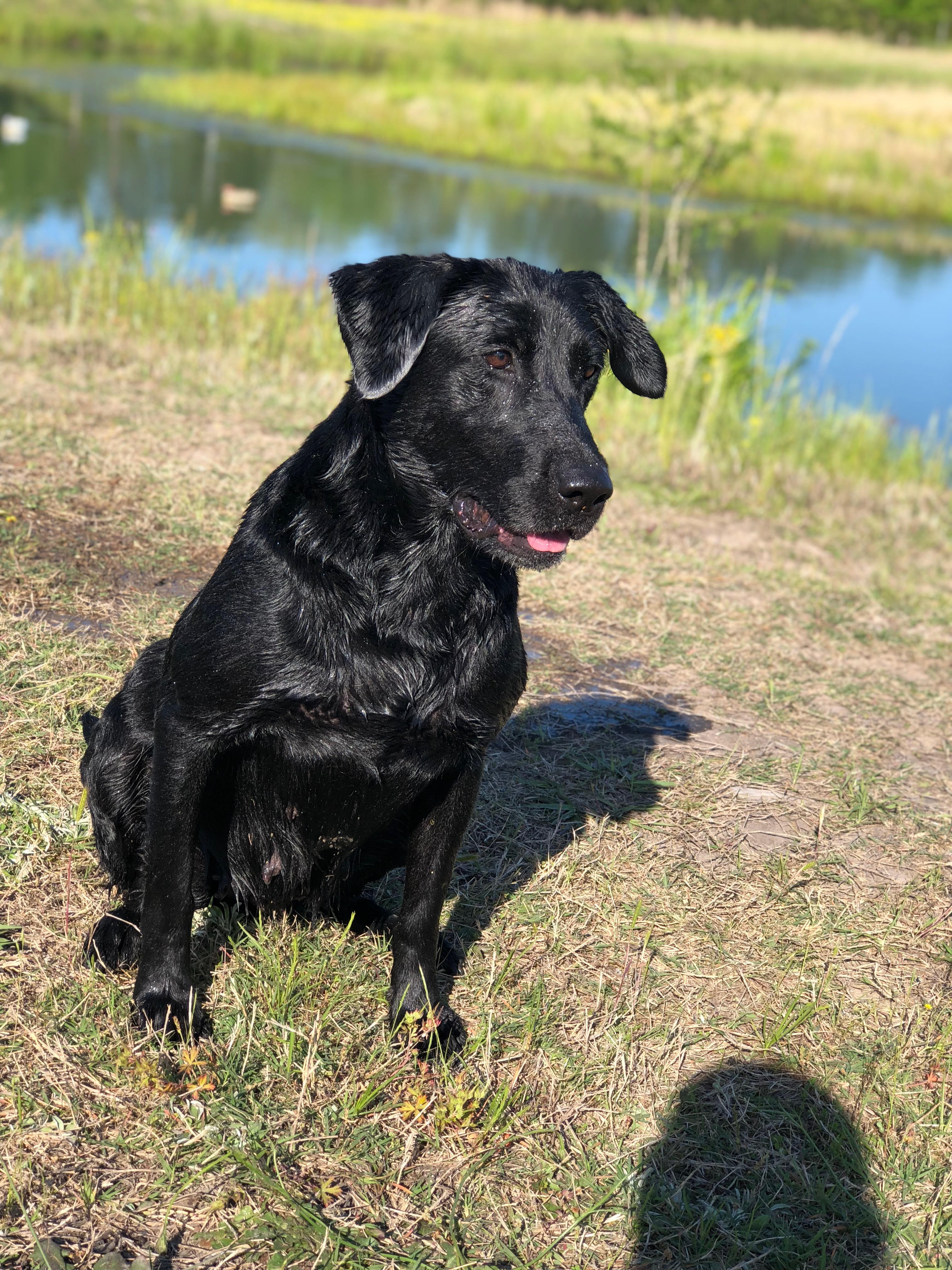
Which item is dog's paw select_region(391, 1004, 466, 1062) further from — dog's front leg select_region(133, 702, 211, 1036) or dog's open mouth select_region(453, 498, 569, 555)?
dog's open mouth select_region(453, 498, 569, 555)

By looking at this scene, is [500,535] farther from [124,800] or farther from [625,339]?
[124,800]

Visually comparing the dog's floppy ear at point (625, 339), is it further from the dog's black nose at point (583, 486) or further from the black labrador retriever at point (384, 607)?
the dog's black nose at point (583, 486)

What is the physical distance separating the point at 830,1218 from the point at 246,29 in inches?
1457

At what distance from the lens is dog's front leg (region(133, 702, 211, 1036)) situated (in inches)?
94.3

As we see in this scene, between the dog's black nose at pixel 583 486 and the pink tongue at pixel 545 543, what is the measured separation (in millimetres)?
93

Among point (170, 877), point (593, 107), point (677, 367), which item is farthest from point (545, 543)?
point (593, 107)

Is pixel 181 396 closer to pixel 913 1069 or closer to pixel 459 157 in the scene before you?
pixel 913 1069

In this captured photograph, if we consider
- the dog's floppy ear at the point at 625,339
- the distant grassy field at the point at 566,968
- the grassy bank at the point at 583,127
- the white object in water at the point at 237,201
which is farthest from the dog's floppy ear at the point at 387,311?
the grassy bank at the point at 583,127

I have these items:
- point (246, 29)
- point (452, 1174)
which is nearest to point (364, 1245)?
point (452, 1174)

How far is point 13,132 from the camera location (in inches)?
693

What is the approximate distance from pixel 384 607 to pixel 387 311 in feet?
2.03

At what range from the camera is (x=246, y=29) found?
110 ft

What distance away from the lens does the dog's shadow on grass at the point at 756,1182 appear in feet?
7.55

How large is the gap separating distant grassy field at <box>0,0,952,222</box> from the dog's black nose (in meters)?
9.60
